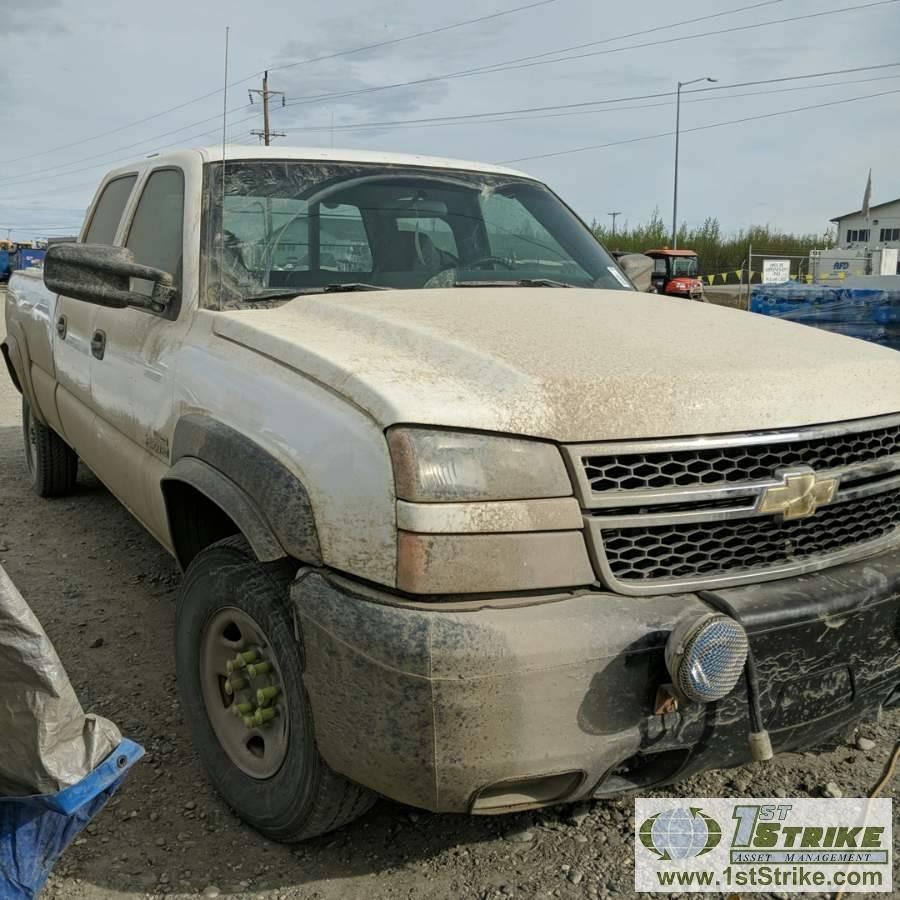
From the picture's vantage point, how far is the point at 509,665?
1.90m

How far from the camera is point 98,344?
3791 mm

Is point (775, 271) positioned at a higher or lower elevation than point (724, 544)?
higher

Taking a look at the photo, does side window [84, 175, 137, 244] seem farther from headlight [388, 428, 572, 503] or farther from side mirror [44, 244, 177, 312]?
headlight [388, 428, 572, 503]

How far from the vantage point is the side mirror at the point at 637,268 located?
415 centimetres

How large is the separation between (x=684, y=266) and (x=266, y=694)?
3021cm

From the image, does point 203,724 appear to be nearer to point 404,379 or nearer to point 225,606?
point 225,606

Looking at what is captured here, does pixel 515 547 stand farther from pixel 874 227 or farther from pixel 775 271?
pixel 874 227

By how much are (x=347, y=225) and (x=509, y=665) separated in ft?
6.61

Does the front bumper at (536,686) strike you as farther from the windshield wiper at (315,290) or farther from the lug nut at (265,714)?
the windshield wiper at (315,290)

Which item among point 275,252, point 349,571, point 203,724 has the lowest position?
point 203,724

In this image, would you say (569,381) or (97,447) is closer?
(569,381)

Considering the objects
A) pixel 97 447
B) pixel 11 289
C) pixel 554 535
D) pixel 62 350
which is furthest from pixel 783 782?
pixel 11 289

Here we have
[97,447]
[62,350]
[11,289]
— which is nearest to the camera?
[97,447]

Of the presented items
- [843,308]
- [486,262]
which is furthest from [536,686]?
[843,308]
